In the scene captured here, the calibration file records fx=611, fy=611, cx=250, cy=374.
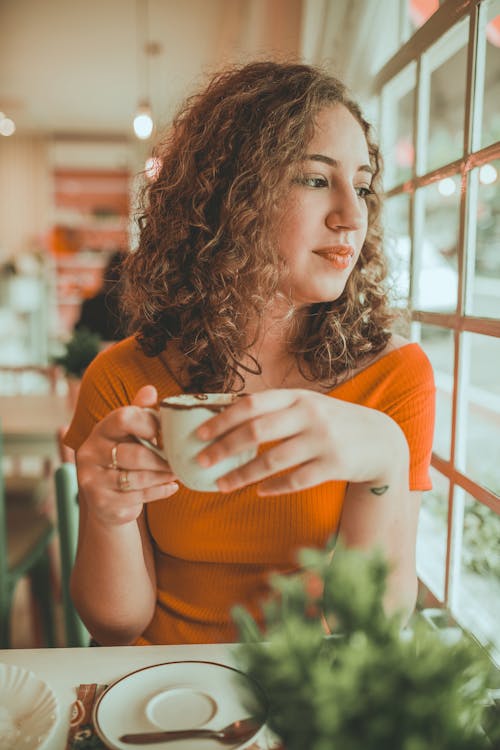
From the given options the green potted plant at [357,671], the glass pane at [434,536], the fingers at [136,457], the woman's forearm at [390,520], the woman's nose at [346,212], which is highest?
the woman's nose at [346,212]

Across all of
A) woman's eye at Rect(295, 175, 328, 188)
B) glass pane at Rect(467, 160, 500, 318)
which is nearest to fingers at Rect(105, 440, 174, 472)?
woman's eye at Rect(295, 175, 328, 188)

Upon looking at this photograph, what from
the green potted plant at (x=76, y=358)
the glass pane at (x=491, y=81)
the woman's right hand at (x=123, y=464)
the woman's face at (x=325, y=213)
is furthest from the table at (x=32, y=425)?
the glass pane at (x=491, y=81)

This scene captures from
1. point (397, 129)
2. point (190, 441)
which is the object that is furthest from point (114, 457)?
point (397, 129)

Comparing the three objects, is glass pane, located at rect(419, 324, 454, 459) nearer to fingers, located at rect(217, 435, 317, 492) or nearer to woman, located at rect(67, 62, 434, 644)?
woman, located at rect(67, 62, 434, 644)

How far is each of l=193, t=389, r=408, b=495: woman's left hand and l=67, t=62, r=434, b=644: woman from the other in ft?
0.38

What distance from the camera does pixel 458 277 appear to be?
119 cm

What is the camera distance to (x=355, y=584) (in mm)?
396

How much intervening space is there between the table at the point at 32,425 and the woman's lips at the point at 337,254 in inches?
59.6

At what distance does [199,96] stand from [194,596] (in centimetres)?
97

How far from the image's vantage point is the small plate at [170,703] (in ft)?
2.02

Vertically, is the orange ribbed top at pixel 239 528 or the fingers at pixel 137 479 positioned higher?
the fingers at pixel 137 479

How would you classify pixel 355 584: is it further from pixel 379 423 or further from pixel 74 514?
pixel 74 514

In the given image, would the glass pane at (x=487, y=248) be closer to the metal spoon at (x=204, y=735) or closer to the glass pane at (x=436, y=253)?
the glass pane at (x=436, y=253)

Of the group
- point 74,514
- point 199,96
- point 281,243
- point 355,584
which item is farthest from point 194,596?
point 199,96
